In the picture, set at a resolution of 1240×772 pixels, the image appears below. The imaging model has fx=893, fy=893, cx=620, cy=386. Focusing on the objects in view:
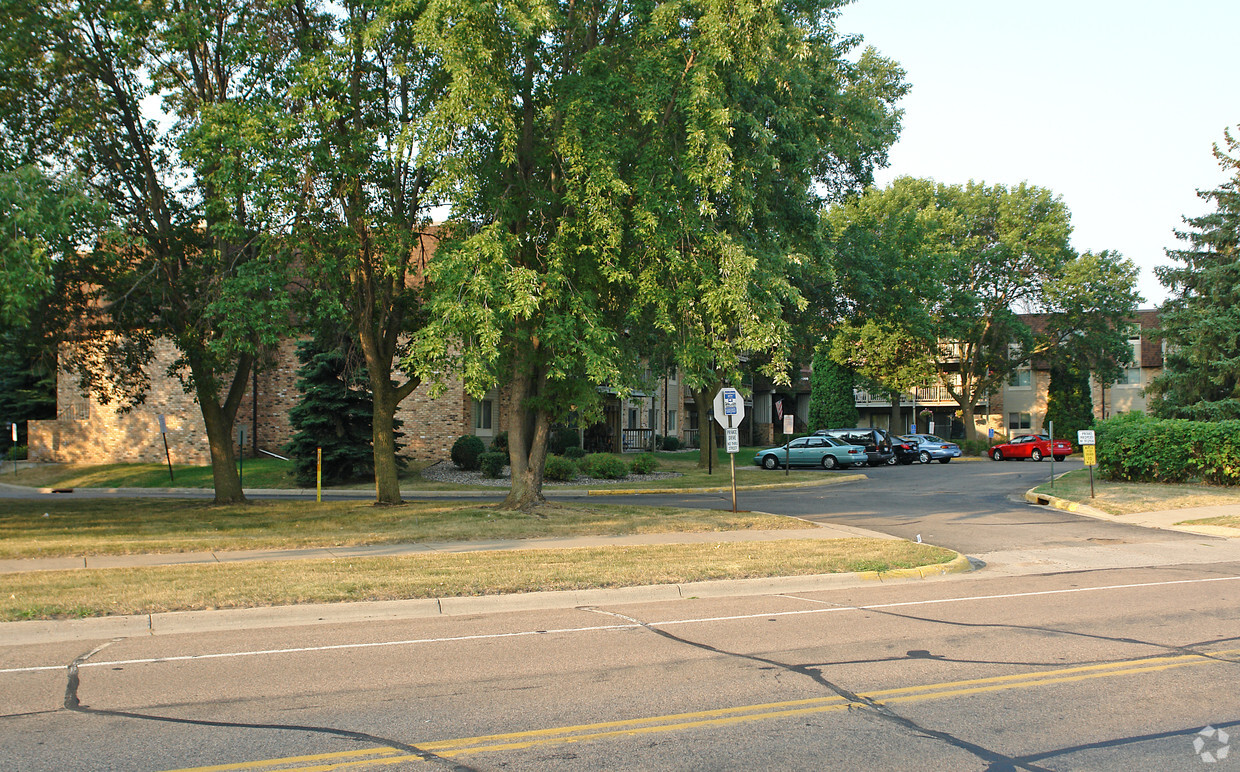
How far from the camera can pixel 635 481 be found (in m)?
31.0

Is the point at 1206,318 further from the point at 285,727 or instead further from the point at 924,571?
the point at 285,727

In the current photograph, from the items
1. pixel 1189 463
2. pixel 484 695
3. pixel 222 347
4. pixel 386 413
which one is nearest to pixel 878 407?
pixel 1189 463

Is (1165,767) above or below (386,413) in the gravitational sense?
below

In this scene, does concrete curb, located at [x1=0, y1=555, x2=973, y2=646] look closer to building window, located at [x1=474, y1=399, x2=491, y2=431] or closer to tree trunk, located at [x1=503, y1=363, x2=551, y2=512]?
tree trunk, located at [x1=503, y1=363, x2=551, y2=512]

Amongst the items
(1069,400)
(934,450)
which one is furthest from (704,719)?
(1069,400)

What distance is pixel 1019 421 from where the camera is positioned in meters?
62.8

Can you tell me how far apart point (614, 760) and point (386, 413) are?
16971 millimetres

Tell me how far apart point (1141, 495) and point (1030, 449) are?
2540 centimetres

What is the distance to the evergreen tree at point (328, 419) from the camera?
30.8 meters

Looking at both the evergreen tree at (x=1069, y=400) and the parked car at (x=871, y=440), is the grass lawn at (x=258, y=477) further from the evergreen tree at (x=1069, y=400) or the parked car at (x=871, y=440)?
the evergreen tree at (x=1069, y=400)

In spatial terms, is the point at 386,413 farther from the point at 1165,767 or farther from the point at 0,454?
the point at 0,454

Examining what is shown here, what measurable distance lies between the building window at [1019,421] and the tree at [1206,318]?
31515 millimetres

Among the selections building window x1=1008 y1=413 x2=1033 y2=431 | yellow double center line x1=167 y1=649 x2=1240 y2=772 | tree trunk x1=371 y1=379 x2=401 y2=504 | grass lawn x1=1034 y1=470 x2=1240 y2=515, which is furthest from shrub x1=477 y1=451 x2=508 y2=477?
building window x1=1008 y1=413 x2=1033 y2=431

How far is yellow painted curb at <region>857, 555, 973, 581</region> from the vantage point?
39.8 feet
